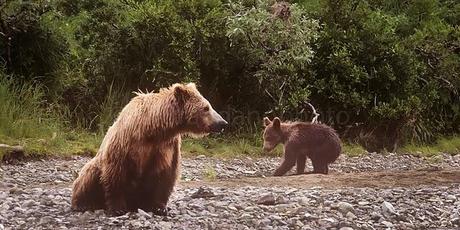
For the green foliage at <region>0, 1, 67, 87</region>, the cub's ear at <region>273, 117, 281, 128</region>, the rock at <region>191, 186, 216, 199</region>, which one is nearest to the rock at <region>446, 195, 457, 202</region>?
the rock at <region>191, 186, 216, 199</region>

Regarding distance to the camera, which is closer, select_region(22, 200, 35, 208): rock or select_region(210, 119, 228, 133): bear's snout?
select_region(210, 119, 228, 133): bear's snout

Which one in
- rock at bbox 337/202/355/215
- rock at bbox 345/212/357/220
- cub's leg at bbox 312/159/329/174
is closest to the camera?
rock at bbox 345/212/357/220

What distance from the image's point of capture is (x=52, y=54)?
47.4 feet

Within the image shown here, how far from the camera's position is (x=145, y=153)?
21.7ft

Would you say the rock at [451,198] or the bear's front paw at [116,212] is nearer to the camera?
the bear's front paw at [116,212]

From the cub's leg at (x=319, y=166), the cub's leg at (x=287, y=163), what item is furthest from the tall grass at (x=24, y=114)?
the cub's leg at (x=319, y=166)

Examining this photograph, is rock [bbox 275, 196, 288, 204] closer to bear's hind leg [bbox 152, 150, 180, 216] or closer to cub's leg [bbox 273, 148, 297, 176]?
bear's hind leg [bbox 152, 150, 180, 216]

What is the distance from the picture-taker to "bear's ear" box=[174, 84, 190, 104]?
6.79 metres

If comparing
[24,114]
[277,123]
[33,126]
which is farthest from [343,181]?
[24,114]

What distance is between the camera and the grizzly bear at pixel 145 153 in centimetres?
659

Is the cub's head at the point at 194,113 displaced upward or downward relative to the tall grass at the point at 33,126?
upward

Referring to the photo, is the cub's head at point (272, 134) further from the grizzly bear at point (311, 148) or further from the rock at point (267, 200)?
the rock at point (267, 200)

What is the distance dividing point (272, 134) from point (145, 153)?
17.7ft

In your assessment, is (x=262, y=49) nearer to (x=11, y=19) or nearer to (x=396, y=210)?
(x=11, y=19)
